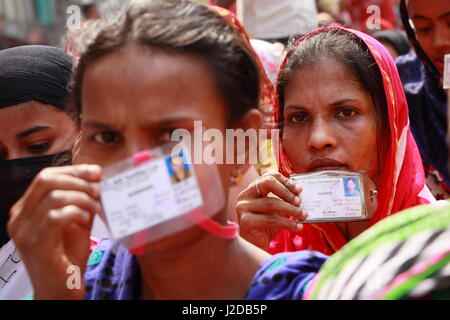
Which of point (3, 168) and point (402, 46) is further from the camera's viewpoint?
point (402, 46)

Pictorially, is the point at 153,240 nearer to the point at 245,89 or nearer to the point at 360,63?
the point at 245,89

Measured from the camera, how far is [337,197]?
1857mm

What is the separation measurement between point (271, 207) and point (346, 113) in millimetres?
472

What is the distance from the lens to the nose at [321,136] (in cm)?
207

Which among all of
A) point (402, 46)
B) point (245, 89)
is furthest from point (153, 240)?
point (402, 46)

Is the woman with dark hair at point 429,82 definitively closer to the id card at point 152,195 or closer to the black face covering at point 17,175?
the black face covering at point 17,175

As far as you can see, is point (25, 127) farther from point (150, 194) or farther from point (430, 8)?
point (430, 8)

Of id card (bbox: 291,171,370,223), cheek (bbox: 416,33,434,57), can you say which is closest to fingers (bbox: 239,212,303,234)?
id card (bbox: 291,171,370,223)

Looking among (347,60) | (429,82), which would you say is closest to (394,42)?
(429,82)

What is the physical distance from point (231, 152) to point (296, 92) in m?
0.85

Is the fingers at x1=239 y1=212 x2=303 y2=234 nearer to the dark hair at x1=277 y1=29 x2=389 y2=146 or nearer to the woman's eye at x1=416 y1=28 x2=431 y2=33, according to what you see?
the dark hair at x1=277 y1=29 x2=389 y2=146

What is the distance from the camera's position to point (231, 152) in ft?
4.77

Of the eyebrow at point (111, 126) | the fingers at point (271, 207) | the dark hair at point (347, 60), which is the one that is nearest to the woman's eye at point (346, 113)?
the dark hair at point (347, 60)

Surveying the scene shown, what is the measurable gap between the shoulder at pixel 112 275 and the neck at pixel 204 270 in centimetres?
6
